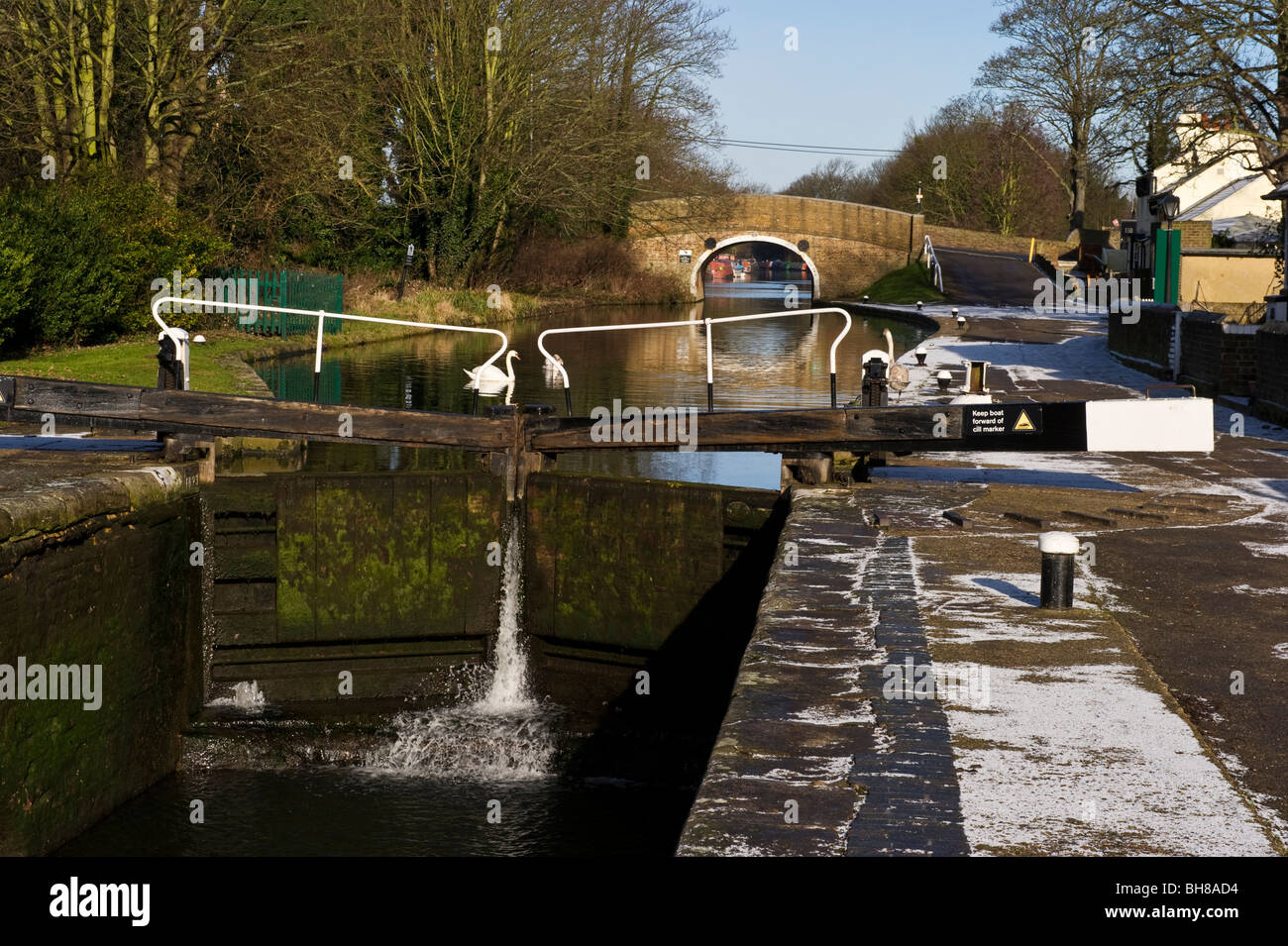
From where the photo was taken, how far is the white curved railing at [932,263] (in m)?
49.8

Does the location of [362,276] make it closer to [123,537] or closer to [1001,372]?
[1001,372]

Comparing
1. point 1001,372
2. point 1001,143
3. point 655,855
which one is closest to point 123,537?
point 655,855

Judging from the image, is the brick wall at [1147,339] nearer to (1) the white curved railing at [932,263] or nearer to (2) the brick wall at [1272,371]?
(2) the brick wall at [1272,371]

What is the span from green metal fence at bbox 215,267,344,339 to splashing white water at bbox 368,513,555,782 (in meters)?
17.2

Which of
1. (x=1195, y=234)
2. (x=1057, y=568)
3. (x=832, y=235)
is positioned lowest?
(x=1057, y=568)

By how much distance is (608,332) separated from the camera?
3784 centimetres

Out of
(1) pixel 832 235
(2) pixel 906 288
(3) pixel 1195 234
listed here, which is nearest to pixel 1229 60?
(3) pixel 1195 234

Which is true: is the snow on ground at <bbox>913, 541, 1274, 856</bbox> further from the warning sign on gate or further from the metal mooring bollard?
the warning sign on gate

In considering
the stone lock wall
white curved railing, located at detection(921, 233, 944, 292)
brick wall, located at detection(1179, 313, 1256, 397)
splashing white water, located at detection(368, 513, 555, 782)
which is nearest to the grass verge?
white curved railing, located at detection(921, 233, 944, 292)

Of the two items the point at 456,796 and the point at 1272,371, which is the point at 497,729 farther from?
the point at 1272,371

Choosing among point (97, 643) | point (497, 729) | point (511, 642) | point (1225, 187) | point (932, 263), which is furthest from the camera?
point (932, 263)

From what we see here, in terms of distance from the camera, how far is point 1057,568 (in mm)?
6430

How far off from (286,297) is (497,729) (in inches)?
819
